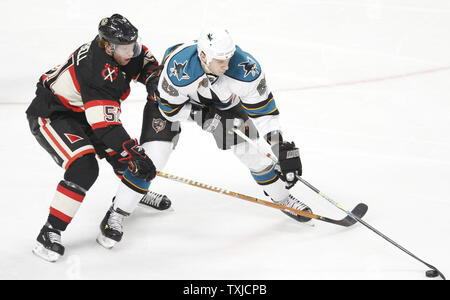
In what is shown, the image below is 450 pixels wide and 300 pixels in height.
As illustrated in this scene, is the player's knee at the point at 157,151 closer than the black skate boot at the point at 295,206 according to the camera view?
Yes

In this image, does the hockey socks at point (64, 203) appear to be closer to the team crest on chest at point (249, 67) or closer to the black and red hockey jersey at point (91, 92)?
the black and red hockey jersey at point (91, 92)

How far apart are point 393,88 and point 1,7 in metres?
3.73

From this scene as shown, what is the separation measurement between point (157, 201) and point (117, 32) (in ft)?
3.30

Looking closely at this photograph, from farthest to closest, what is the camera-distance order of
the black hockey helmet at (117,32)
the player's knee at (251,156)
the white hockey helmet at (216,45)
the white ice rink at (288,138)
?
the player's knee at (251,156)
the white ice rink at (288,138)
the black hockey helmet at (117,32)
the white hockey helmet at (216,45)

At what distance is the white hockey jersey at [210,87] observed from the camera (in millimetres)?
2633

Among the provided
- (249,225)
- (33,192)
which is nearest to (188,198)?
(249,225)

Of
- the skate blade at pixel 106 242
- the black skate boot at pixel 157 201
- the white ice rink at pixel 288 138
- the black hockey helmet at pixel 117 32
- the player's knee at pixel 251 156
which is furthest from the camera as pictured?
the black skate boot at pixel 157 201

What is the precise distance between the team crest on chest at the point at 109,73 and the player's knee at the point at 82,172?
0.37m

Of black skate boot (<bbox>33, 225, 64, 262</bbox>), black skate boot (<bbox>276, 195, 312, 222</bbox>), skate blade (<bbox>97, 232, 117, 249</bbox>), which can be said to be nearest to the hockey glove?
black skate boot (<bbox>276, 195, 312, 222</bbox>)

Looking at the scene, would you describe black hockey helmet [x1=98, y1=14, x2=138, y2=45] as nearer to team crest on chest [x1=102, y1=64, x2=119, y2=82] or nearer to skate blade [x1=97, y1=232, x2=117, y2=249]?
team crest on chest [x1=102, y1=64, x2=119, y2=82]

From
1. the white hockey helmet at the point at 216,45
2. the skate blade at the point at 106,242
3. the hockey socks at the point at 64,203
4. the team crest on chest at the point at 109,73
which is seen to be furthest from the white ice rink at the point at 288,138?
the white hockey helmet at the point at 216,45

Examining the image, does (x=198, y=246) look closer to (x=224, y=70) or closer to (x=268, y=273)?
(x=268, y=273)

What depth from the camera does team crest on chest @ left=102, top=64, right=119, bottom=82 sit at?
102 inches

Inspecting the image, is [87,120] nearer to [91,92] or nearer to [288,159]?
[91,92]
